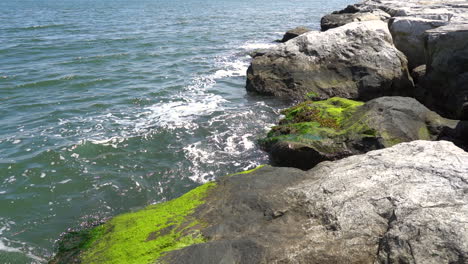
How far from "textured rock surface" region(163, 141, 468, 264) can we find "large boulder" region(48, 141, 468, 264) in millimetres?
14

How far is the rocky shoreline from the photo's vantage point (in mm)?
5094

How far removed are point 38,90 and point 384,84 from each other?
1575 cm

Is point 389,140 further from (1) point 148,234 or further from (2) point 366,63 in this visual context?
(2) point 366,63

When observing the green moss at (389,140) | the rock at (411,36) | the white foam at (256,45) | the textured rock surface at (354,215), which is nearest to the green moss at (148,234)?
the textured rock surface at (354,215)

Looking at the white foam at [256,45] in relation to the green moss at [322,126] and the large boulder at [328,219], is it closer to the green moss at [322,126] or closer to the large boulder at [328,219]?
the green moss at [322,126]

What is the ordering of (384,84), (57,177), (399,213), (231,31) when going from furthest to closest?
1. (231,31)
2. (384,84)
3. (57,177)
4. (399,213)

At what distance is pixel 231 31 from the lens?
3681 cm

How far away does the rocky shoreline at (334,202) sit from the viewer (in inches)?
201

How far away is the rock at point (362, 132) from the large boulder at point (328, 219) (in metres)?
2.07

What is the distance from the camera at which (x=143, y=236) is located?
21.6 ft

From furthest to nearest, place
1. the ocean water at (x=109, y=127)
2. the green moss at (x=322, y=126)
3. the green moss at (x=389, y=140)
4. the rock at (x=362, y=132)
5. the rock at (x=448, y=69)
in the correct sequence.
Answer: the rock at (x=448, y=69), the green moss at (x=322, y=126), the ocean water at (x=109, y=127), the rock at (x=362, y=132), the green moss at (x=389, y=140)

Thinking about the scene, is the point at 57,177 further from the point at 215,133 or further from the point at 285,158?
the point at 285,158

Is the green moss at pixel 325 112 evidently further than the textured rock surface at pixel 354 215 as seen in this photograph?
Yes

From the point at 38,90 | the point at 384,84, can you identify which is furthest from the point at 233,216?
the point at 38,90
